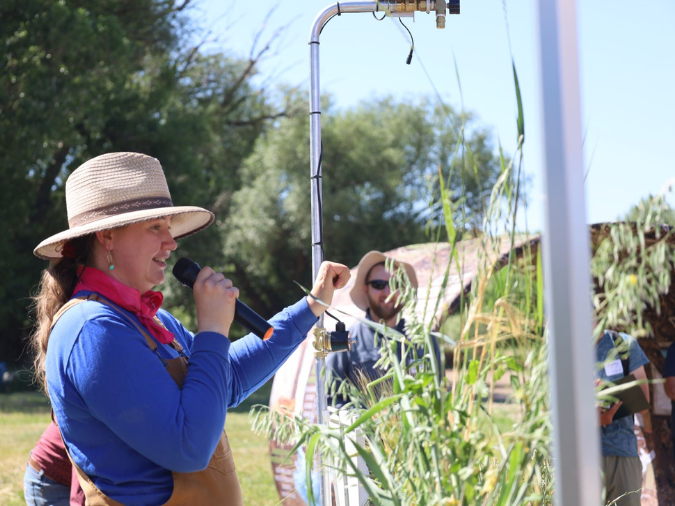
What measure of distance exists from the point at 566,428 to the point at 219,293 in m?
0.93

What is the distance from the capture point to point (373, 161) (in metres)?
22.6

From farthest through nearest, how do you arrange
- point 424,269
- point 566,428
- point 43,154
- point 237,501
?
1. point 43,154
2. point 424,269
3. point 237,501
4. point 566,428

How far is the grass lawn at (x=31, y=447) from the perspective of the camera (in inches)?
257

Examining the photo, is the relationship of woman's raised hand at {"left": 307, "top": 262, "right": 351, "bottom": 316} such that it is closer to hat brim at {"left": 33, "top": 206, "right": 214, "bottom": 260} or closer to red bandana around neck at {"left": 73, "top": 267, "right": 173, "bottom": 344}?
hat brim at {"left": 33, "top": 206, "right": 214, "bottom": 260}

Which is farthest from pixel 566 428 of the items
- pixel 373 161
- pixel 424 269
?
pixel 373 161

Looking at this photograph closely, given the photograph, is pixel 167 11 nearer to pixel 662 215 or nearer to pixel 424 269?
pixel 424 269

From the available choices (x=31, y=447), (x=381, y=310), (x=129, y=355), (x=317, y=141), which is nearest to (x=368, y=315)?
(x=381, y=310)

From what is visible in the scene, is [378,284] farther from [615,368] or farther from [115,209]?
[115,209]

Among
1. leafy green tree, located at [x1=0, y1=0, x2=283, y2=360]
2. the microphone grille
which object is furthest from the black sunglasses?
leafy green tree, located at [x1=0, y1=0, x2=283, y2=360]

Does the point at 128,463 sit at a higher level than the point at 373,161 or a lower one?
lower

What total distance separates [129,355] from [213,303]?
217 mm

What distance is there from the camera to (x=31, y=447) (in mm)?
8281

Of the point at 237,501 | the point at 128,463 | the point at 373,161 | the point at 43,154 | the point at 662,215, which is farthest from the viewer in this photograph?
the point at 373,161

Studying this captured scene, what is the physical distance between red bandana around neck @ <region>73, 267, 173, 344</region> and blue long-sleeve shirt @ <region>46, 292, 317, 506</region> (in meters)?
0.08
